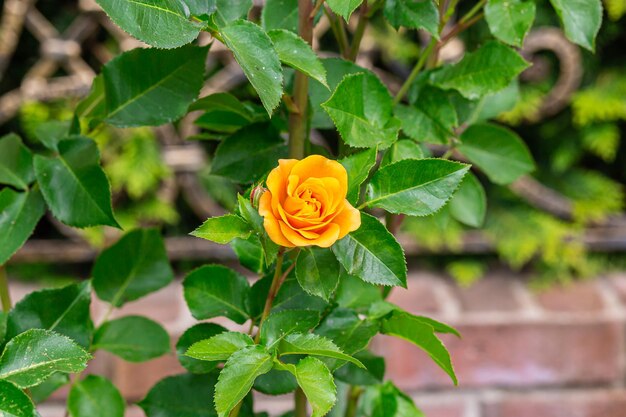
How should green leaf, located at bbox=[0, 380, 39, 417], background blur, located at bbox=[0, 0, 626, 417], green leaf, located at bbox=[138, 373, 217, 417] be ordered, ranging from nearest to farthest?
green leaf, located at bbox=[0, 380, 39, 417] → green leaf, located at bbox=[138, 373, 217, 417] → background blur, located at bbox=[0, 0, 626, 417]

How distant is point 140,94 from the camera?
36cm

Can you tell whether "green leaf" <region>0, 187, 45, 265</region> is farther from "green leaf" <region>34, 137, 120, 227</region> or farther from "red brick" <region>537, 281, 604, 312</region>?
"red brick" <region>537, 281, 604, 312</region>

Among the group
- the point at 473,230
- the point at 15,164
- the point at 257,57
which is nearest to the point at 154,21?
the point at 257,57

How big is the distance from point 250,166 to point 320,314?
80mm

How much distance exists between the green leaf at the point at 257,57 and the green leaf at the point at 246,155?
87mm

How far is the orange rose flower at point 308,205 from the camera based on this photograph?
26cm

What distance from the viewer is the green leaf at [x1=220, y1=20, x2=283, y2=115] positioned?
27 cm

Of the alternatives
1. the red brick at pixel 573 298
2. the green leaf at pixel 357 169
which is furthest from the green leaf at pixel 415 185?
the red brick at pixel 573 298

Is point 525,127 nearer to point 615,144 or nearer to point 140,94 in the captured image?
point 615,144

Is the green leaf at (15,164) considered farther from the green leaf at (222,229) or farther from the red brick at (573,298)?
the red brick at (573,298)

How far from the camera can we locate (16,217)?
349 millimetres

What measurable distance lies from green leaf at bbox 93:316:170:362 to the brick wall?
1.87 ft

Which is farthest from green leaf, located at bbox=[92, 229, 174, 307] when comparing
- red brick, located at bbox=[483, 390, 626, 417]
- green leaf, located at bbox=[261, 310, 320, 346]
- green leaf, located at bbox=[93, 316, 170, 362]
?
red brick, located at bbox=[483, 390, 626, 417]

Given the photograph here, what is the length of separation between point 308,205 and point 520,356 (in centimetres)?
82
